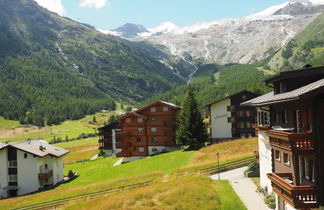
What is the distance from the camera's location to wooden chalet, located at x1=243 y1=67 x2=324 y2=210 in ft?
65.8

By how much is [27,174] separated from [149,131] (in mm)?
31116

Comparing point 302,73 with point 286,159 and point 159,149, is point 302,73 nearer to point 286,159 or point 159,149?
point 286,159

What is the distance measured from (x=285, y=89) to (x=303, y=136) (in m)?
7.58

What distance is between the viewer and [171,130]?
296ft

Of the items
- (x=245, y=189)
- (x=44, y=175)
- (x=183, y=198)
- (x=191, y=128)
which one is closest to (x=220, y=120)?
(x=191, y=128)

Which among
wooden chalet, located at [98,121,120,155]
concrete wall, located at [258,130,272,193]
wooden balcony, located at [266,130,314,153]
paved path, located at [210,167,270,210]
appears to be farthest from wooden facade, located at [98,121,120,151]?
wooden balcony, located at [266,130,314,153]

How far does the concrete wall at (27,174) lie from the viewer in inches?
2916

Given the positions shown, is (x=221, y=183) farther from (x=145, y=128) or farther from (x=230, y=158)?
(x=145, y=128)

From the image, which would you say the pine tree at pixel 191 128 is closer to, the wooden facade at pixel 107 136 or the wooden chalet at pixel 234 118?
the wooden chalet at pixel 234 118

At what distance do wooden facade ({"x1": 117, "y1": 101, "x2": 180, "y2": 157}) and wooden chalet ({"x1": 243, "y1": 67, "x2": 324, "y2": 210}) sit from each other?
59941 millimetres

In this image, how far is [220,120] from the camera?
88562 mm

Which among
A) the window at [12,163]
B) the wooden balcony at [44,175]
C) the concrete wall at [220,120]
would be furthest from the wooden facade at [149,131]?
the window at [12,163]

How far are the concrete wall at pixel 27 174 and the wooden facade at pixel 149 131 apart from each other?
866 inches

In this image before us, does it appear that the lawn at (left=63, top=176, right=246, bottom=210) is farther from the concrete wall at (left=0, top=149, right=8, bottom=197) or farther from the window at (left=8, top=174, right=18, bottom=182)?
the concrete wall at (left=0, top=149, right=8, bottom=197)
